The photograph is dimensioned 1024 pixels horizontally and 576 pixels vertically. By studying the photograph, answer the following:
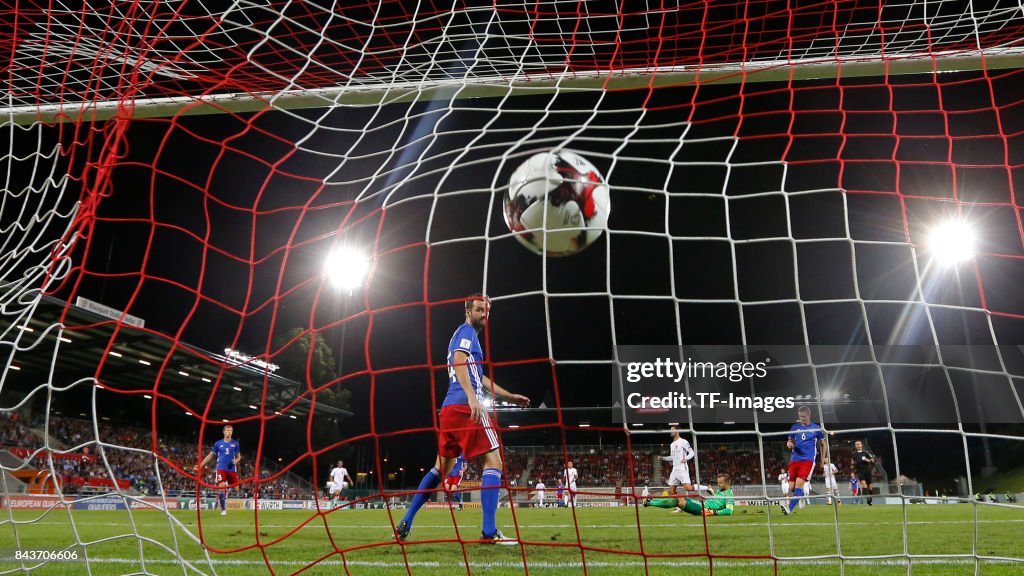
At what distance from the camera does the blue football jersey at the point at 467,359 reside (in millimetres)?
3881

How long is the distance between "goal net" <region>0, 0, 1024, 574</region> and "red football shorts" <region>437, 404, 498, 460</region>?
212 millimetres

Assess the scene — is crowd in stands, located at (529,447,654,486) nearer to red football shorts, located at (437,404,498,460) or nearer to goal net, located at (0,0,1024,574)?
goal net, located at (0,0,1024,574)

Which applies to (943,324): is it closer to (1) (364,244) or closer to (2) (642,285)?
(2) (642,285)

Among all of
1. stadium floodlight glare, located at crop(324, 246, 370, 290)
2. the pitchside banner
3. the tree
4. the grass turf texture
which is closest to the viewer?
the grass turf texture

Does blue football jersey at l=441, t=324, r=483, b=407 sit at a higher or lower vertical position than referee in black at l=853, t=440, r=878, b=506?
higher

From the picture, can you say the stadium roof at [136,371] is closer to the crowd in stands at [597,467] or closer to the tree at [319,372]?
the tree at [319,372]

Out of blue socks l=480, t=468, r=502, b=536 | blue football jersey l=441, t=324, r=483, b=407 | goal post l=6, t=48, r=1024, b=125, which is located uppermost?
goal post l=6, t=48, r=1024, b=125

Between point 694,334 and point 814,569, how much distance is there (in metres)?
18.7

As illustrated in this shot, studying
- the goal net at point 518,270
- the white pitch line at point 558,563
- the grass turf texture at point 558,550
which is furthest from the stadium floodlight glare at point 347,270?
the white pitch line at point 558,563

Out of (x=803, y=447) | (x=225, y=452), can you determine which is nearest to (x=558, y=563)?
(x=803, y=447)

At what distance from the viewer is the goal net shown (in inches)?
136

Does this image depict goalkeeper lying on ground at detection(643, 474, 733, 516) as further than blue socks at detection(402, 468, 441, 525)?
Yes

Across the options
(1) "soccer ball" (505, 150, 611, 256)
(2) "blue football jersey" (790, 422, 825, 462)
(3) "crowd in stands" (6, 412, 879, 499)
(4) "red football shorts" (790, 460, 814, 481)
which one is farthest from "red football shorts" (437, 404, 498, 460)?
(3) "crowd in stands" (6, 412, 879, 499)

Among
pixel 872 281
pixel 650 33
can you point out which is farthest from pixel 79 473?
pixel 872 281
